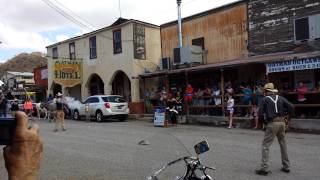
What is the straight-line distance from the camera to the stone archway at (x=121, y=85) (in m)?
30.3

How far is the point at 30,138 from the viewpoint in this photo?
216 cm

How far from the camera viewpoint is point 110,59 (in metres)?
29.9

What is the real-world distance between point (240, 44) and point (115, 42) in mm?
9802

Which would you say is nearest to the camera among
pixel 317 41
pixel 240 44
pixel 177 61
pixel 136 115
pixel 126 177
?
pixel 126 177

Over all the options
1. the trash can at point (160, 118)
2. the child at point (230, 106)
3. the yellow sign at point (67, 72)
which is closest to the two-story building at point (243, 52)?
the child at point (230, 106)

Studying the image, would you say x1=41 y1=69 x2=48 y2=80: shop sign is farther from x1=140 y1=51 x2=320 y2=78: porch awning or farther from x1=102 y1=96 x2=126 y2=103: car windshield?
x1=140 y1=51 x2=320 y2=78: porch awning

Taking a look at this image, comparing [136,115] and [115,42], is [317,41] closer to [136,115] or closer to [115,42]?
[136,115]

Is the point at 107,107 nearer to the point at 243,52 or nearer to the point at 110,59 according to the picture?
the point at 110,59

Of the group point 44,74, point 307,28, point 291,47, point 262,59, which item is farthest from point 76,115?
point 307,28

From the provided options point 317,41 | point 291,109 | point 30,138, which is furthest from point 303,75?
point 30,138

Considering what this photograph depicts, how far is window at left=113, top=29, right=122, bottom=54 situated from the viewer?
29.1 metres

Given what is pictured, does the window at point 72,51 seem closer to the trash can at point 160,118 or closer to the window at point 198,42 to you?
the window at point 198,42

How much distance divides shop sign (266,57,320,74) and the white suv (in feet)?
33.2

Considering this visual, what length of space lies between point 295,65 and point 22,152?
16.2 meters
